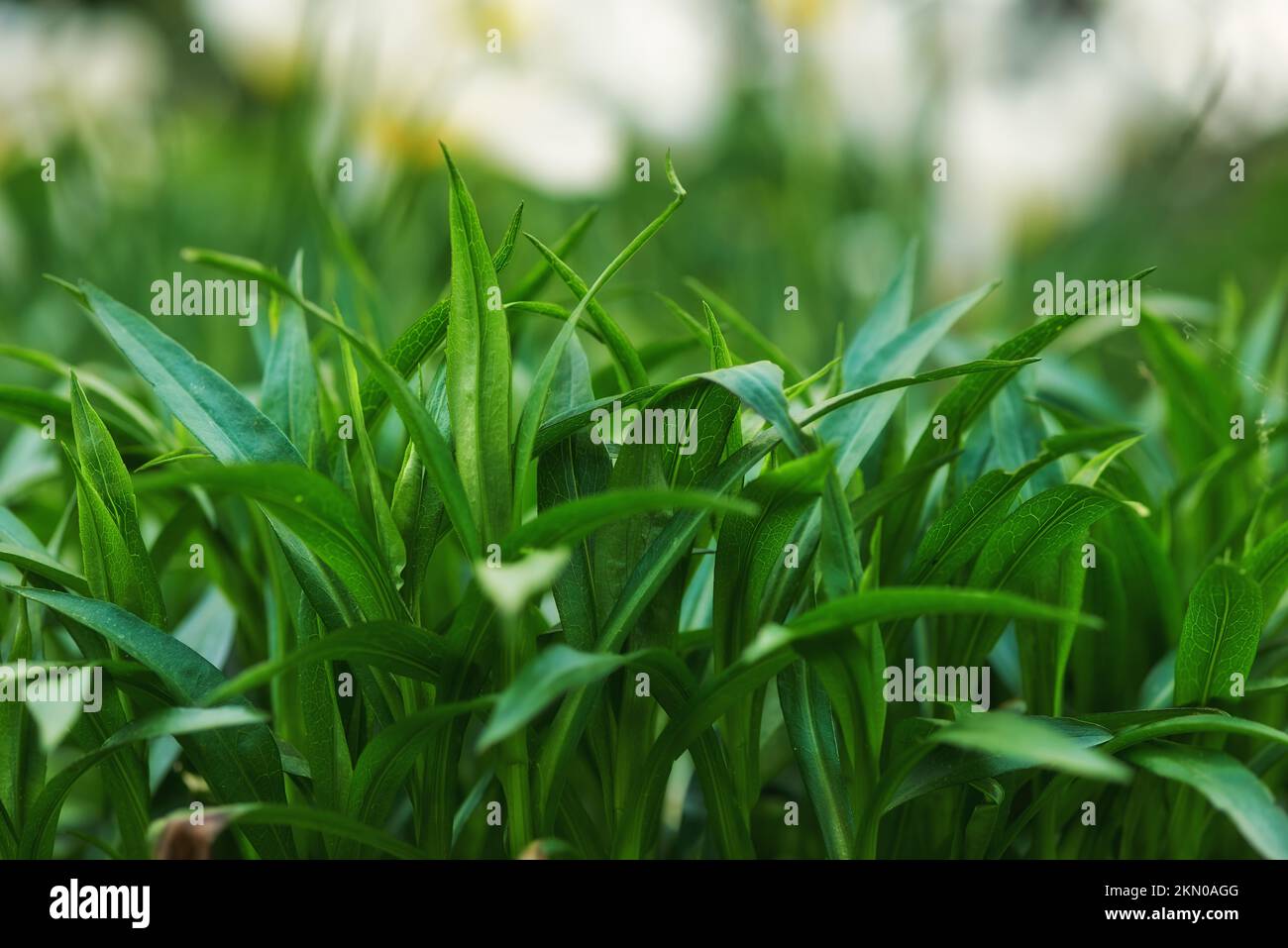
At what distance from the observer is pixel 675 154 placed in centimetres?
209

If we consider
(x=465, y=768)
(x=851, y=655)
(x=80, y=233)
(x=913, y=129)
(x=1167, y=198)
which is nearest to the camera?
(x=851, y=655)

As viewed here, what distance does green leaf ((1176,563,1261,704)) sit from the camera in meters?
0.49

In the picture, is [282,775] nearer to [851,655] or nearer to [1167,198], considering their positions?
[851,655]

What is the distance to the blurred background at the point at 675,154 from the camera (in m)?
1.14

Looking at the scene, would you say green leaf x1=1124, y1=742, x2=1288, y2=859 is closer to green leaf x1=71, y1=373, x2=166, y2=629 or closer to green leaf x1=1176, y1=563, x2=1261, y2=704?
green leaf x1=1176, y1=563, x2=1261, y2=704

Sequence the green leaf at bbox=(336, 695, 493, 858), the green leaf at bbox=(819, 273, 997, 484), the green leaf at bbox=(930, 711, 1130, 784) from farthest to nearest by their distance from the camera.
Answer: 1. the green leaf at bbox=(819, 273, 997, 484)
2. the green leaf at bbox=(336, 695, 493, 858)
3. the green leaf at bbox=(930, 711, 1130, 784)

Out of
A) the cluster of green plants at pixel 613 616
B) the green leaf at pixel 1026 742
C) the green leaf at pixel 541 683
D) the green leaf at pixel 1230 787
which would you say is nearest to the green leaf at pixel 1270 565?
the cluster of green plants at pixel 613 616

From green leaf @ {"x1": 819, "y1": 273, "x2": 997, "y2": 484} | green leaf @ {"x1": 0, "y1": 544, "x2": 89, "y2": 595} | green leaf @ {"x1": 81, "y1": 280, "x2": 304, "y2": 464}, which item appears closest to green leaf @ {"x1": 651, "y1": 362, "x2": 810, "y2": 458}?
green leaf @ {"x1": 819, "y1": 273, "x2": 997, "y2": 484}

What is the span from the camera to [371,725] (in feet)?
1.79

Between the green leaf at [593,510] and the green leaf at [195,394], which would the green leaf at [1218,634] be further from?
the green leaf at [195,394]

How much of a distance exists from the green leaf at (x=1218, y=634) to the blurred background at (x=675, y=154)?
1.35 ft
